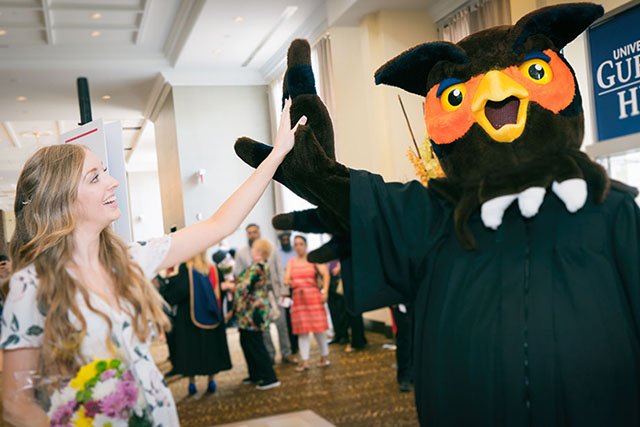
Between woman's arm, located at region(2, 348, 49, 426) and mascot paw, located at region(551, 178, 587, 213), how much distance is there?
118 centimetres

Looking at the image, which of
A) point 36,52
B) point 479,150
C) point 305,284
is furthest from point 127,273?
point 36,52

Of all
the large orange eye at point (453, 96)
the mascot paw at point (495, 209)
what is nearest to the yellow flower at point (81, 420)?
the mascot paw at point (495, 209)

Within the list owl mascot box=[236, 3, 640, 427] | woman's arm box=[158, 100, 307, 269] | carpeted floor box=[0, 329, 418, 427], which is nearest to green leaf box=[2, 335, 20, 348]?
woman's arm box=[158, 100, 307, 269]

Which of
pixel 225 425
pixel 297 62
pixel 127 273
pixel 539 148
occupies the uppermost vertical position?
pixel 297 62

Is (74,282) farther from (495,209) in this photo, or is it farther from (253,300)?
(253,300)

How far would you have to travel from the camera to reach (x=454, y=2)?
5543 mm

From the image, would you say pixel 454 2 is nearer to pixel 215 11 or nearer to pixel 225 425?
pixel 215 11

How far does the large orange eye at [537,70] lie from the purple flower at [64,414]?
1.29 meters

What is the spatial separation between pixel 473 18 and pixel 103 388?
4.95m

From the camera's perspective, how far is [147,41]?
26.4ft

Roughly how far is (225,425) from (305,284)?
6.73 ft

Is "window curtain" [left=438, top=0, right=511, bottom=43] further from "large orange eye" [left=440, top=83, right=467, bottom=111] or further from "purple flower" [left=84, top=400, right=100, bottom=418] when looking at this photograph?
"purple flower" [left=84, top=400, right=100, bottom=418]

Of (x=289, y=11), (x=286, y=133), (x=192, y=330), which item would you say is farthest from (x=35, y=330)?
(x=289, y=11)

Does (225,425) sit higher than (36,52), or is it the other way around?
(36,52)
